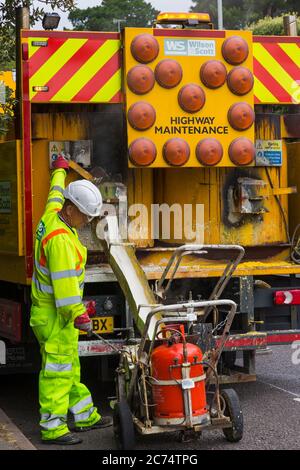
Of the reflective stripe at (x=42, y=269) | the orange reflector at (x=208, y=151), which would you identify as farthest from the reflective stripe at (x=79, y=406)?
the orange reflector at (x=208, y=151)

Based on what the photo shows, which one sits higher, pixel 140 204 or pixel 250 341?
pixel 140 204

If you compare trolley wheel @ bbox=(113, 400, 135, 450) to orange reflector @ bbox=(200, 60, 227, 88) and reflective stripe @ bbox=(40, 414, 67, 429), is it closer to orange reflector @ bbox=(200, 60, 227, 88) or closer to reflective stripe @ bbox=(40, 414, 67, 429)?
reflective stripe @ bbox=(40, 414, 67, 429)

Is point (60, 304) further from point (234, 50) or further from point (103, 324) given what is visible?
point (234, 50)

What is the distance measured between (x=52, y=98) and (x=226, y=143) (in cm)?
128

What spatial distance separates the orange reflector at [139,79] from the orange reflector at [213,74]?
15.5 inches

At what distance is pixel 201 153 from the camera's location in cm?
695

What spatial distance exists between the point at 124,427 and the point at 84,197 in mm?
1445

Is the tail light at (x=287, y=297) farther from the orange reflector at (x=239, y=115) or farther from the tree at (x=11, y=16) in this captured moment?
the tree at (x=11, y=16)

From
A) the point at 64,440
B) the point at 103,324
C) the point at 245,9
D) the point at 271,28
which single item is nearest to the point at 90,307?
the point at 103,324

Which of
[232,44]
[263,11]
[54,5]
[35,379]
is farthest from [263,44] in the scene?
[263,11]

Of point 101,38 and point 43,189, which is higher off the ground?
point 101,38

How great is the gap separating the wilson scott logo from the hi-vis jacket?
1.51 meters

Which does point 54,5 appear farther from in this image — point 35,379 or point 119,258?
point 35,379

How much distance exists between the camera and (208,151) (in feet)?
22.8
